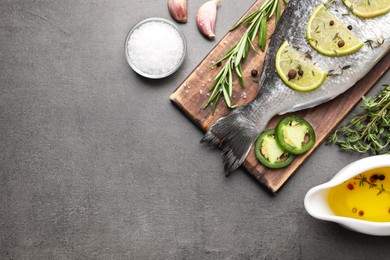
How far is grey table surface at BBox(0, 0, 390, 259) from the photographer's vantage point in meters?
1.93

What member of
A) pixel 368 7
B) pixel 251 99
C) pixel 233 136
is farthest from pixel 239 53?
pixel 368 7

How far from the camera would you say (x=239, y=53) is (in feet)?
6.08

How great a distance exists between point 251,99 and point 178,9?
419 mm

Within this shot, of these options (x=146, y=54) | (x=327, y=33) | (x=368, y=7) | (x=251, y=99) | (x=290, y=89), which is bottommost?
(x=146, y=54)

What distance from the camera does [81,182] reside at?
1969 mm

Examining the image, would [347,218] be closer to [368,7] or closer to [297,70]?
[297,70]

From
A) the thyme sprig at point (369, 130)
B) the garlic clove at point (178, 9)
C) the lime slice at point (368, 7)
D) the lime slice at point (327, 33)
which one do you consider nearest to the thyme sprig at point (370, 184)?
the thyme sprig at point (369, 130)

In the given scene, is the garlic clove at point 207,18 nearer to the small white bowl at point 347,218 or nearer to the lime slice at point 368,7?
the lime slice at point 368,7

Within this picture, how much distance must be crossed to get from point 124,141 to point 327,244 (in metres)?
0.82

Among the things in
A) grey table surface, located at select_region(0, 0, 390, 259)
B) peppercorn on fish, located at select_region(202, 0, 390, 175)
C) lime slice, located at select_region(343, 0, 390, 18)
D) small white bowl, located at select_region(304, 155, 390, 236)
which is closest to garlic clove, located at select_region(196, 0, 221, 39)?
grey table surface, located at select_region(0, 0, 390, 259)

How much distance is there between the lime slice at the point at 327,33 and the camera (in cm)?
176

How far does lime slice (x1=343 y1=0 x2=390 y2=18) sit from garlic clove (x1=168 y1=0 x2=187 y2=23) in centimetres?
57

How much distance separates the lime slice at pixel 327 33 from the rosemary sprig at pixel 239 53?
165mm

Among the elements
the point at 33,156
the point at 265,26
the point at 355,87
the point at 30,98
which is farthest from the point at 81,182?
the point at 355,87
